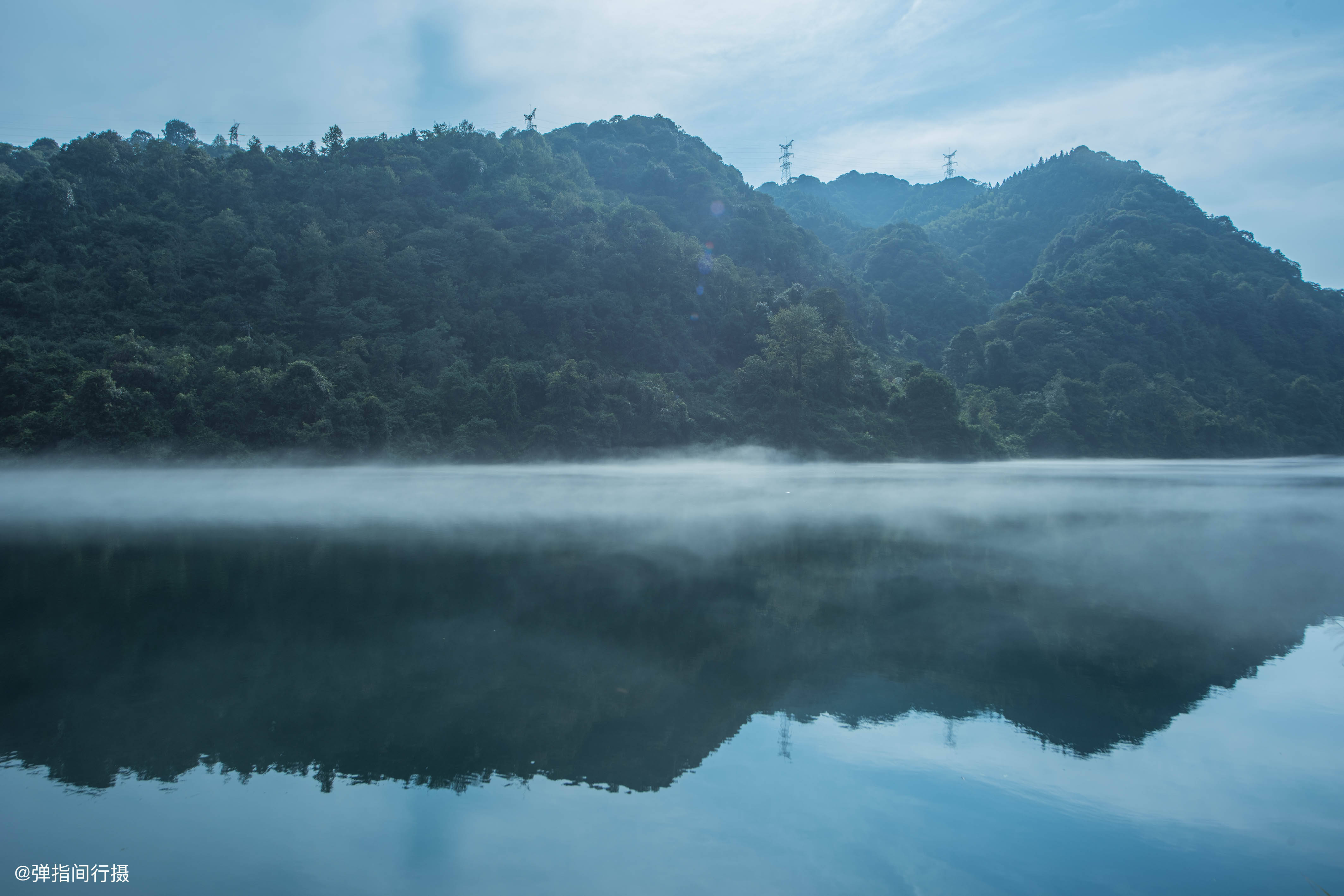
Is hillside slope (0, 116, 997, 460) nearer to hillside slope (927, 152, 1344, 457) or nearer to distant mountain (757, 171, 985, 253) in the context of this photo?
hillside slope (927, 152, 1344, 457)

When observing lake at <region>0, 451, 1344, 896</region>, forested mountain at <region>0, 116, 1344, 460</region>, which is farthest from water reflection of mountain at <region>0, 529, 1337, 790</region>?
forested mountain at <region>0, 116, 1344, 460</region>

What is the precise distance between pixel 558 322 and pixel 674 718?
134ft

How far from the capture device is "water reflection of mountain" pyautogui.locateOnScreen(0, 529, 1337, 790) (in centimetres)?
641

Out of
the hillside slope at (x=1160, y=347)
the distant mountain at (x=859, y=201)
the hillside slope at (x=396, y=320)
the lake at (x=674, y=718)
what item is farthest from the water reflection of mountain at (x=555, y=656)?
the distant mountain at (x=859, y=201)

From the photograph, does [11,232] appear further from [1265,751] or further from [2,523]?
[1265,751]

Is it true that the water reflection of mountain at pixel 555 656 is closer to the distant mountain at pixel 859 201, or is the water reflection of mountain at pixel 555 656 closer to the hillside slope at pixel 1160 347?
the hillside slope at pixel 1160 347

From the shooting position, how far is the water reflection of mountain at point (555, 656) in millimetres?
6406

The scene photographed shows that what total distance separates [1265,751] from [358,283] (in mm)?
45927

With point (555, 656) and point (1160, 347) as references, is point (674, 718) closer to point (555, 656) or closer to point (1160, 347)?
point (555, 656)

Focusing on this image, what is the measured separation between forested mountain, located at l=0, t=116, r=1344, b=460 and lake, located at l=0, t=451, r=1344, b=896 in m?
21.7

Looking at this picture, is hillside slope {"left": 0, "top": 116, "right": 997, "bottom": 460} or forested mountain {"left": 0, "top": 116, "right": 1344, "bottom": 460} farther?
forested mountain {"left": 0, "top": 116, "right": 1344, "bottom": 460}

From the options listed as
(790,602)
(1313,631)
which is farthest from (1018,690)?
(1313,631)

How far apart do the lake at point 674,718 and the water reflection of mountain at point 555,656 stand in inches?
2.1

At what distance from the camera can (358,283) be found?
43.6m
